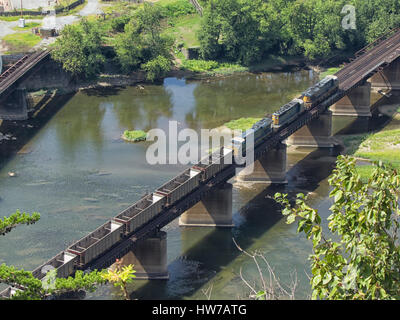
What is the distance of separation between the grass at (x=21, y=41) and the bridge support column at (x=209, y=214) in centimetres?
7356

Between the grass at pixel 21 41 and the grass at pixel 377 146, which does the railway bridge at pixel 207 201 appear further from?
the grass at pixel 21 41

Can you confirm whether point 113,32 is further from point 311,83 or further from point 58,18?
point 311,83

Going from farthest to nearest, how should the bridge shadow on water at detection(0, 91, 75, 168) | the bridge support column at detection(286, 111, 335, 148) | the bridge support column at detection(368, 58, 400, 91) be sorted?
1. the bridge support column at detection(368, 58, 400, 91)
2. the bridge support column at detection(286, 111, 335, 148)
3. the bridge shadow on water at detection(0, 91, 75, 168)

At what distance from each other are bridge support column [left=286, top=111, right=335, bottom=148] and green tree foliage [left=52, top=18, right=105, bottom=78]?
4911cm

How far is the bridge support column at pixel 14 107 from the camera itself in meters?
122

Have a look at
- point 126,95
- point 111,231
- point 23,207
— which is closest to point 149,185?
point 23,207

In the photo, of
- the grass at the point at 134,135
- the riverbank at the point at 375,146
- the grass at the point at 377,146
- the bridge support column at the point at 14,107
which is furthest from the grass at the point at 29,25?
the grass at the point at 377,146

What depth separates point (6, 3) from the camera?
162 m

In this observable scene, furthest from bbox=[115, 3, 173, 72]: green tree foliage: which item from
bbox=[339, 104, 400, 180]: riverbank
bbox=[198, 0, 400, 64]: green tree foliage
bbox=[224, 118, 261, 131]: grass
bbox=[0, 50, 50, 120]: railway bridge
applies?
bbox=[339, 104, 400, 180]: riverbank

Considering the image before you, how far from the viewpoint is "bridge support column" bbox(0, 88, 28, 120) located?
121500mm

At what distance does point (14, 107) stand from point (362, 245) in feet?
340

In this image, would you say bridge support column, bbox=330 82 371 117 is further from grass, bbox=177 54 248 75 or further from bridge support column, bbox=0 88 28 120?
bridge support column, bbox=0 88 28 120

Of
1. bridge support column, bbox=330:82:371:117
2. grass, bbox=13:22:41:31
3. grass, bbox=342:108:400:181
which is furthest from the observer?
grass, bbox=13:22:41:31

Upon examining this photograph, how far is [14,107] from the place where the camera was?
122 meters
